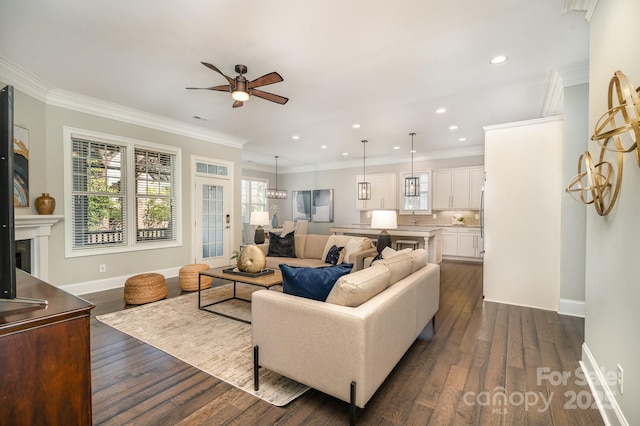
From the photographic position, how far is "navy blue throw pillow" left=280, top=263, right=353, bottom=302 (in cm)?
192

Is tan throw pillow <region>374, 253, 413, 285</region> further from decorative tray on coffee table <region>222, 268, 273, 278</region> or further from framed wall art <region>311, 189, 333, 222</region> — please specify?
framed wall art <region>311, 189, 333, 222</region>

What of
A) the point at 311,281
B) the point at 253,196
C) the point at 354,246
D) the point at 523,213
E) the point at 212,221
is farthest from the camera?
the point at 253,196

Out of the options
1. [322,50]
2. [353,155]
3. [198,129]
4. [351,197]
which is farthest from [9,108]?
[351,197]

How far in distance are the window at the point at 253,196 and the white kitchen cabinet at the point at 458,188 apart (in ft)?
18.0

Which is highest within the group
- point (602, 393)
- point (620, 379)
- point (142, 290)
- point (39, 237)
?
point (39, 237)

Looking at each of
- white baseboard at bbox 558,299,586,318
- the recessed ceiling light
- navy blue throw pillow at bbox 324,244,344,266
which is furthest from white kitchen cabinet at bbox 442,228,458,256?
the recessed ceiling light

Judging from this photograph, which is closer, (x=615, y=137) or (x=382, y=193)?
(x=615, y=137)

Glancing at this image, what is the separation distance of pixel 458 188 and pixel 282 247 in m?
4.94

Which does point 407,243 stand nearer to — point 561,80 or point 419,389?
point 561,80

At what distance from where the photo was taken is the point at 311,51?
2906 millimetres

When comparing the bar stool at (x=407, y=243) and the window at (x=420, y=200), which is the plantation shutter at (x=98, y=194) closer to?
the bar stool at (x=407, y=243)

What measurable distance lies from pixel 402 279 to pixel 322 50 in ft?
7.59

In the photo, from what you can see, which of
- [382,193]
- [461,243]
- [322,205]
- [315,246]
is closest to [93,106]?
[315,246]

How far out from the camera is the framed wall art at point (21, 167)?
3380mm
